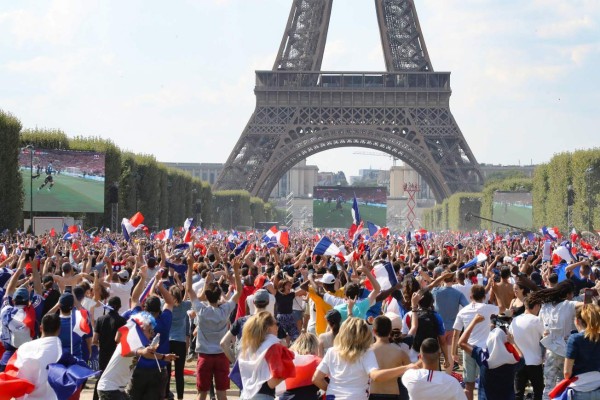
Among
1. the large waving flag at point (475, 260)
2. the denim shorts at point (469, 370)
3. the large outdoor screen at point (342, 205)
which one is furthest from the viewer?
the large outdoor screen at point (342, 205)

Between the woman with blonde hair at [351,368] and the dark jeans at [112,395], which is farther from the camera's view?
the dark jeans at [112,395]

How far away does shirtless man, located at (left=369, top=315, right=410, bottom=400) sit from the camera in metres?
8.70

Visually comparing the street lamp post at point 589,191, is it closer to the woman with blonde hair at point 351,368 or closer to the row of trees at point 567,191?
the row of trees at point 567,191

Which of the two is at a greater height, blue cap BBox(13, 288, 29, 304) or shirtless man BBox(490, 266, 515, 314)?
blue cap BBox(13, 288, 29, 304)

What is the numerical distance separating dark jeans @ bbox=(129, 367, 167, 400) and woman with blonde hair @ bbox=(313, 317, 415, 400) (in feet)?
6.76

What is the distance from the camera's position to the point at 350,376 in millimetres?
8367

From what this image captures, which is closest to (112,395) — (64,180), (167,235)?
(167,235)

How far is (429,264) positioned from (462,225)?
75065 mm

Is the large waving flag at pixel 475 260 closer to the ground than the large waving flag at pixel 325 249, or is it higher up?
closer to the ground

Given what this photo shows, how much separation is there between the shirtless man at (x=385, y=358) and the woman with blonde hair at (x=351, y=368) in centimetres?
22

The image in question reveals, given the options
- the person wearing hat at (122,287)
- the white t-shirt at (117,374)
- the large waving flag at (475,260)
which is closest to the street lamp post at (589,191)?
the large waving flag at (475,260)

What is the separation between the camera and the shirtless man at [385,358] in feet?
28.6

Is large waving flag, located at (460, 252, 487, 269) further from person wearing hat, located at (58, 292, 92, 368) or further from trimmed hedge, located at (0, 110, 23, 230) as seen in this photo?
trimmed hedge, located at (0, 110, 23, 230)

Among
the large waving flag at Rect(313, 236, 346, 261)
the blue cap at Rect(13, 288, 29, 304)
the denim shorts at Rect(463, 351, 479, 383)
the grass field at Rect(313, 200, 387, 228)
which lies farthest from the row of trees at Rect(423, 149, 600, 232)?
the blue cap at Rect(13, 288, 29, 304)
